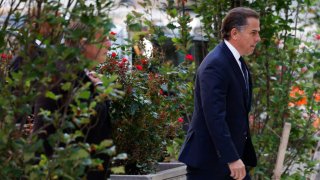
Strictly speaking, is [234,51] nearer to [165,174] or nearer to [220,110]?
[220,110]

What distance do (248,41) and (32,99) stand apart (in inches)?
95.2

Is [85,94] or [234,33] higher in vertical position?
[234,33]

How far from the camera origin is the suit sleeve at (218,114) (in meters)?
4.84

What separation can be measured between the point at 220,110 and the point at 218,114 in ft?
0.10

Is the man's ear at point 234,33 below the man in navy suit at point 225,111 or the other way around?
the other way around

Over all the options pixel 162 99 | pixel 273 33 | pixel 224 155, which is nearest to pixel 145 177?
pixel 162 99

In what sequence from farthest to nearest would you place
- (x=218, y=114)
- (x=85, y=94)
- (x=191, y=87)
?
(x=191, y=87)
(x=218, y=114)
(x=85, y=94)

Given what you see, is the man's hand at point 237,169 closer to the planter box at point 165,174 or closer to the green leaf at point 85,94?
the planter box at point 165,174

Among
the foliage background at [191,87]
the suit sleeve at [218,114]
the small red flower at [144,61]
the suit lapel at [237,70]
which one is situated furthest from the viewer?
the small red flower at [144,61]

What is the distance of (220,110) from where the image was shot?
15.9 ft

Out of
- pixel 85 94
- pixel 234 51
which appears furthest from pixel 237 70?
pixel 85 94

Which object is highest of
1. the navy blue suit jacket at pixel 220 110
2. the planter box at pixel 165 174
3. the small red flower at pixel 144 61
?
the small red flower at pixel 144 61

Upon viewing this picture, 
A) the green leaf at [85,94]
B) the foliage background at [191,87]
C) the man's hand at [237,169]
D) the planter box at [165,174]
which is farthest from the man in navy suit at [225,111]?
the green leaf at [85,94]

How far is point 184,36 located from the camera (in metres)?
7.53
